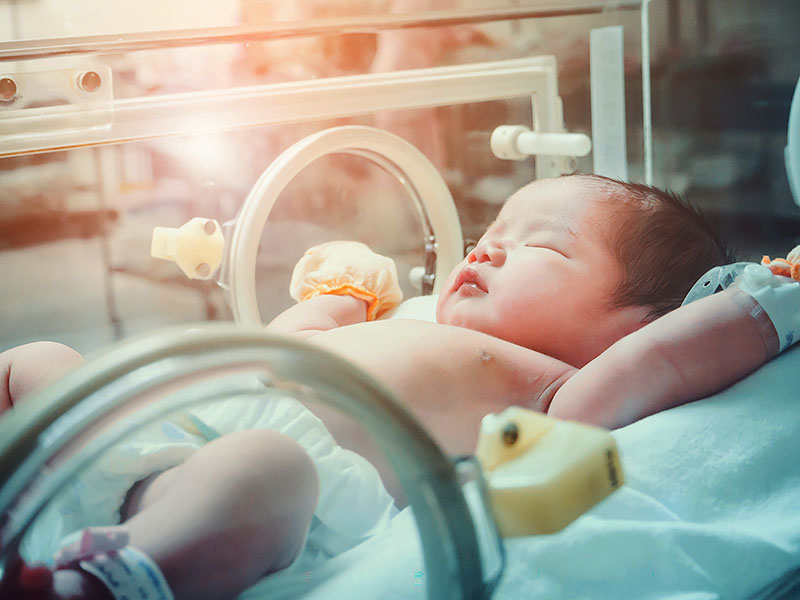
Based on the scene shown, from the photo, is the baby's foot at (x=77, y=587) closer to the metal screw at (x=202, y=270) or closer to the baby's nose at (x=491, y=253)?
the baby's nose at (x=491, y=253)

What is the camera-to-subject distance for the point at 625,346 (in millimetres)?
793

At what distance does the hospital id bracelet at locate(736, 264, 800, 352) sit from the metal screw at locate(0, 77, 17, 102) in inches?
37.2

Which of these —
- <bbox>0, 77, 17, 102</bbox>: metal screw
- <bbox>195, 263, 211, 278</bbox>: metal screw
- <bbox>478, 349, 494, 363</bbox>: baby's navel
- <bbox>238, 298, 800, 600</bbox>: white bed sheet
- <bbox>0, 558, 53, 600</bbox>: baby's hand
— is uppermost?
<bbox>0, 77, 17, 102</bbox>: metal screw

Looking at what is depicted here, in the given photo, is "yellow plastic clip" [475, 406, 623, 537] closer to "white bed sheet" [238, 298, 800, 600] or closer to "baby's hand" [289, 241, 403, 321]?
"white bed sheet" [238, 298, 800, 600]

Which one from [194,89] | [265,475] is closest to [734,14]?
[194,89]

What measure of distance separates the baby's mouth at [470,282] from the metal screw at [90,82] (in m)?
0.58

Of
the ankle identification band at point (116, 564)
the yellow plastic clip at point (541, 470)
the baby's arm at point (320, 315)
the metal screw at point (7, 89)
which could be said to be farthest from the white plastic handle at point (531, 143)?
the ankle identification band at point (116, 564)

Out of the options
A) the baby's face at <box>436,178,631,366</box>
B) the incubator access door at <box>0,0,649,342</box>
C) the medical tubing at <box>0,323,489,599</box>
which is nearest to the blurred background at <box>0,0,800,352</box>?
the incubator access door at <box>0,0,649,342</box>

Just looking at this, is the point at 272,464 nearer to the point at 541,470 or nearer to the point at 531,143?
the point at 541,470

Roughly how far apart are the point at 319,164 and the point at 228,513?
3.44 ft

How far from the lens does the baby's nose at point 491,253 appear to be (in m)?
1.05

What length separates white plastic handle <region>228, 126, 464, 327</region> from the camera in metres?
1.23

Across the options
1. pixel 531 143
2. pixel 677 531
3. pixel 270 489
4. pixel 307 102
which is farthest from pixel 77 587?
pixel 531 143

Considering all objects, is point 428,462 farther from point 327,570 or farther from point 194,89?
point 194,89
